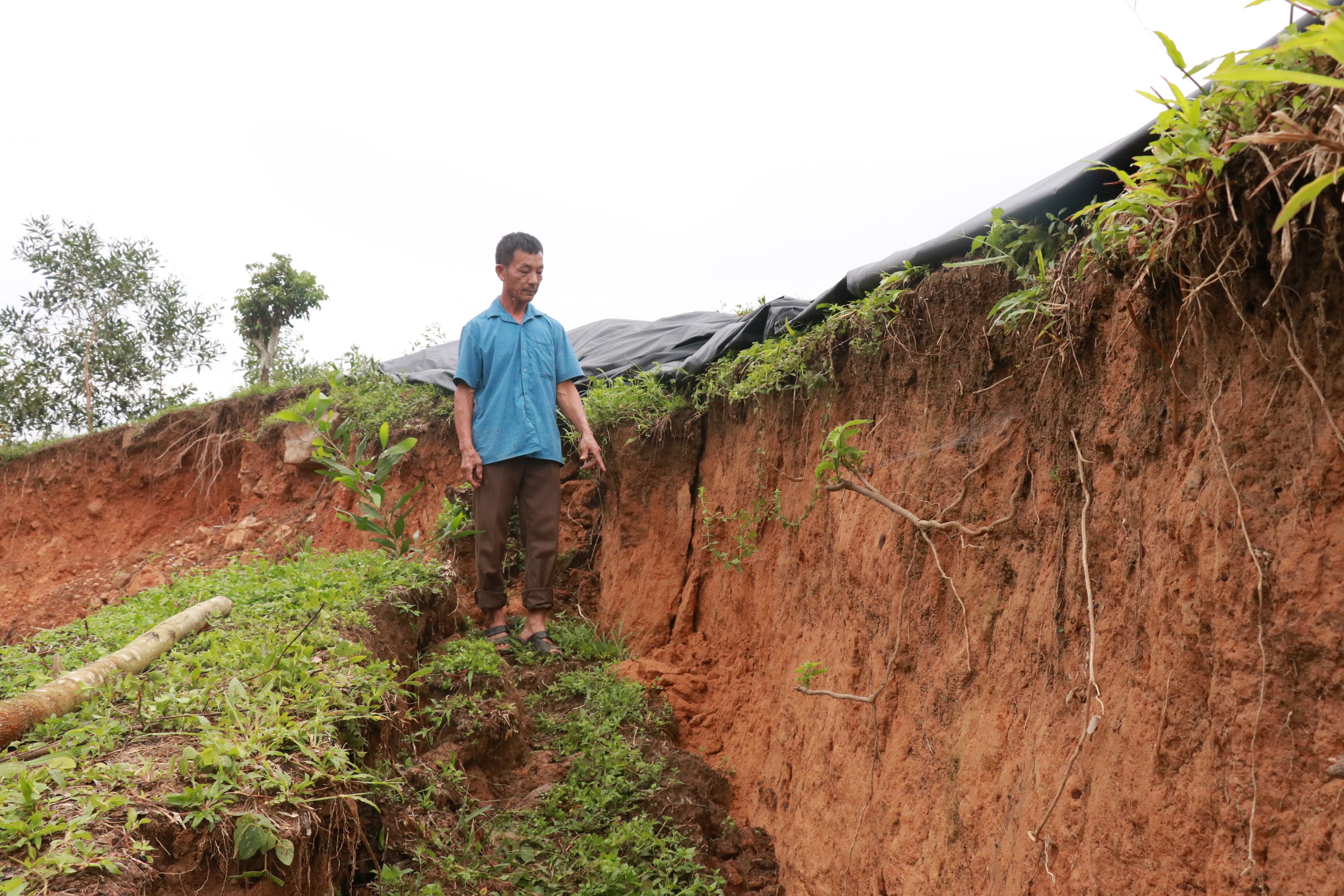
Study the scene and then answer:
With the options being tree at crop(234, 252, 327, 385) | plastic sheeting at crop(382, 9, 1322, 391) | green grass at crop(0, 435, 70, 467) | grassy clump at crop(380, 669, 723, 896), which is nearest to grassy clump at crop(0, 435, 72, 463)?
green grass at crop(0, 435, 70, 467)

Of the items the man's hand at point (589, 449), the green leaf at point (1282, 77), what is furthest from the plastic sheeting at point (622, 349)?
the green leaf at point (1282, 77)

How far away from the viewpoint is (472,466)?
5.38m

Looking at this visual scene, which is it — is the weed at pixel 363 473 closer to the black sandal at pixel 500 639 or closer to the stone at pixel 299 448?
the black sandal at pixel 500 639

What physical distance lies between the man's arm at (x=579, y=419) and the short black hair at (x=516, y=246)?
0.85m

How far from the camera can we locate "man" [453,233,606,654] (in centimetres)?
545

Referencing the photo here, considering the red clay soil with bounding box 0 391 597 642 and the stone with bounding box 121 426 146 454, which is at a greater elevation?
the stone with bounding box 121 426 146 454

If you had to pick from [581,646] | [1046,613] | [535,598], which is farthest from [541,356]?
[1046,613]

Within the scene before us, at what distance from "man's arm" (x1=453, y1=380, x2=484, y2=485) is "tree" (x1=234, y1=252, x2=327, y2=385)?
6633 mm

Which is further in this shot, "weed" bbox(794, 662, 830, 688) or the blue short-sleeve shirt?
the blue short-sleeve shirt

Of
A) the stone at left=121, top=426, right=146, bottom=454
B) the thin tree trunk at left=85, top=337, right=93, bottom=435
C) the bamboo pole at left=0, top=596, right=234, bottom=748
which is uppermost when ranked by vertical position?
the thin tree trunk at left=85, top=337, right=93, bottom=435

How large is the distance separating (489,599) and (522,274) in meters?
2.01

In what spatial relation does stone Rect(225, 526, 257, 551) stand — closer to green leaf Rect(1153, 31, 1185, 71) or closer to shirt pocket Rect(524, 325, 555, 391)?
shirt pocket Rect(524, 325, 555, 391)

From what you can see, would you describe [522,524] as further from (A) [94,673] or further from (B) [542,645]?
(A) [94,673]

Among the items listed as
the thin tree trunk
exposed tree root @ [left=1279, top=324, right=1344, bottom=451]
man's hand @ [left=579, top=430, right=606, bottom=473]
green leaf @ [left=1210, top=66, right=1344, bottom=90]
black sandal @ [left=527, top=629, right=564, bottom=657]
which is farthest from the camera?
the thin tree trunk
